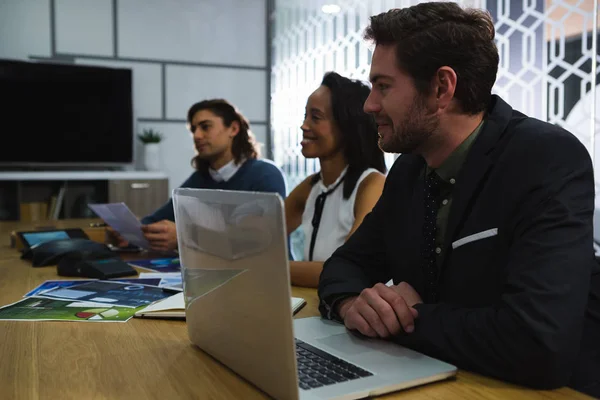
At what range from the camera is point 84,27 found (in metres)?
4.61

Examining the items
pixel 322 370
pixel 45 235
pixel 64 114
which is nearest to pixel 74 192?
pixel 64 114

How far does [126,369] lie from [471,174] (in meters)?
0.67

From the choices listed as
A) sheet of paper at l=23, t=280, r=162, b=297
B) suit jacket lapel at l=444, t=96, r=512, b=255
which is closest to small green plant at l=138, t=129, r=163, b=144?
sheet of paper at l=23, t=280, r=162, b=297

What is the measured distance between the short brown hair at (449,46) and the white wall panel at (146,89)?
395 cm

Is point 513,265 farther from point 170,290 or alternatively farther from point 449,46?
point 170,290

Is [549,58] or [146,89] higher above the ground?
[146,89]

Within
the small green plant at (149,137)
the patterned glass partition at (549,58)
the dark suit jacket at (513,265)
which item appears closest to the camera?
the dark suit jacket at (513,265)

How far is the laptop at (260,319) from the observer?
0.66 m

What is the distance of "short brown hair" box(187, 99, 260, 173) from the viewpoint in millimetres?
2988

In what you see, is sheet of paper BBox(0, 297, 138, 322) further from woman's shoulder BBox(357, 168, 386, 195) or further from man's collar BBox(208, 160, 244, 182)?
man's collar BBox(208, 160, 244, 182)

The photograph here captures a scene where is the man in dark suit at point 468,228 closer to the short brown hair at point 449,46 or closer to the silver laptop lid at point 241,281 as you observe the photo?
the short brown hair at point 449,46

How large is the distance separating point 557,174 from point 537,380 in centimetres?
35

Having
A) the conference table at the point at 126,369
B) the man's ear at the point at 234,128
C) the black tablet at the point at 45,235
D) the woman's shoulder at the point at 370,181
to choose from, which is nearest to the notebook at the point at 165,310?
the conference table at the point at 126,369

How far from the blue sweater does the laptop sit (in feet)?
5.66
